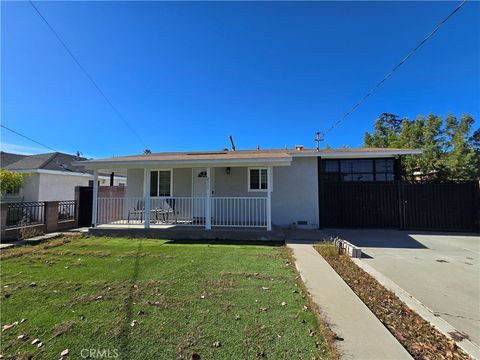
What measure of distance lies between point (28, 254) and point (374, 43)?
14.0 m

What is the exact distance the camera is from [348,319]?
3.25m

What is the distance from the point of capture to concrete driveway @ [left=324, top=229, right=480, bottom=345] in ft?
12.3

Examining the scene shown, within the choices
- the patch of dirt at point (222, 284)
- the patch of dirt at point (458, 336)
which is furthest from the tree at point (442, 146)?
the patch of dirt at point (222, 284)

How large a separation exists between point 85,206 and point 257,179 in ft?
27.5

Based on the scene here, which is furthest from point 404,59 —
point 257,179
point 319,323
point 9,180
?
point 9,180

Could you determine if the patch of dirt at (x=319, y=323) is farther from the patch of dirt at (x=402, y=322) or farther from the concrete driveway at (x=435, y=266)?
the concrete driveway at (x=435, y=266)

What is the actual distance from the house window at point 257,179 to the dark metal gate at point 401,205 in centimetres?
263

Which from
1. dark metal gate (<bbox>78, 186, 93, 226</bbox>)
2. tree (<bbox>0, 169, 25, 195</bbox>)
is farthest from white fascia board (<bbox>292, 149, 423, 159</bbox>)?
tree (<bbox>0, 169, 25, 195</bbox>)

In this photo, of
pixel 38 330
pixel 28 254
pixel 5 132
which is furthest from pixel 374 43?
pixel 5 132

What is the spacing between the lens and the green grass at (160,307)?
2.68 metres

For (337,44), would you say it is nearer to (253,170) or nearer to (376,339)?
(253,170)

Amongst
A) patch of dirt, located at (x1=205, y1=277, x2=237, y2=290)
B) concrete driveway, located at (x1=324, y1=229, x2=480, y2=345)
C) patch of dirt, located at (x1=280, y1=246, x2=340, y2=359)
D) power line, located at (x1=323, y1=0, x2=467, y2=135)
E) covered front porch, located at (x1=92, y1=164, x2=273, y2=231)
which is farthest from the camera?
covered front porch, located at (x1=92, y1=164, x2=273, y2=231)

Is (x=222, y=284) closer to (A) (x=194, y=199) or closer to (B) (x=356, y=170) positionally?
(A) (x=194, y=199)
